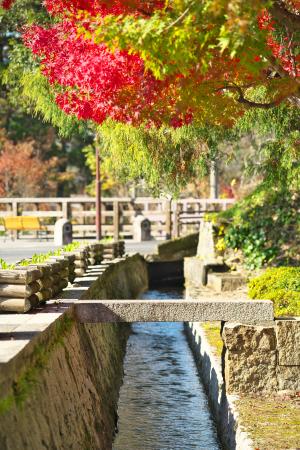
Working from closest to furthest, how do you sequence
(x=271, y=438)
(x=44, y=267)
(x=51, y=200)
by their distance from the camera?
(x=271, y=438) < (x=44, y=267) < (x=51, y=200)

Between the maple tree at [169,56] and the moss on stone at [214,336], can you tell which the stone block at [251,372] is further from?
the maple tree at [169,56]

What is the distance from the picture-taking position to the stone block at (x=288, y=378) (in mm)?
11492

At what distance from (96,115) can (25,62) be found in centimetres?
790

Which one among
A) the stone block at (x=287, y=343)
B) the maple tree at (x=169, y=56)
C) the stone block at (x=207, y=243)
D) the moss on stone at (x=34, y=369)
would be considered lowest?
the stone block at (x=287, y=343)

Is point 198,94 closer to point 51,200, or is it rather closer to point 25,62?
point 25,62

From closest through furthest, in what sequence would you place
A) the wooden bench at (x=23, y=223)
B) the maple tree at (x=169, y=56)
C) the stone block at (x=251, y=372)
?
1. the maple tree at (x=169, y=56)
2. the stone block at (x=251, y=372)
3. the wooden bench at (x=23, y=223)

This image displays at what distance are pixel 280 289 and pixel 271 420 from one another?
13.7 feet

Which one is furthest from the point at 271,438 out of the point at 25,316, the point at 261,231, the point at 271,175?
A: the point at 261,231

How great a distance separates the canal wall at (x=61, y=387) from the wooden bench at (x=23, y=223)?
60.5 ft

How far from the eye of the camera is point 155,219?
3712cm

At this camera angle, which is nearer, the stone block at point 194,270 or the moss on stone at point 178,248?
the stone block at point 194,270

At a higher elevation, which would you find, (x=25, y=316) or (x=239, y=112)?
(x=239, y=112)

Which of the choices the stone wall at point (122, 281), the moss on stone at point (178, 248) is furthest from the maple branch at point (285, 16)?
the moss on stone at point (178, 248)

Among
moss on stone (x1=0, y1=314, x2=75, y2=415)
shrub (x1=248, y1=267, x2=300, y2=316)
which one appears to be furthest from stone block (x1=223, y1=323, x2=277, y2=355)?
moss on stone (x1=0, y1=314, x2=75, y2=415)
